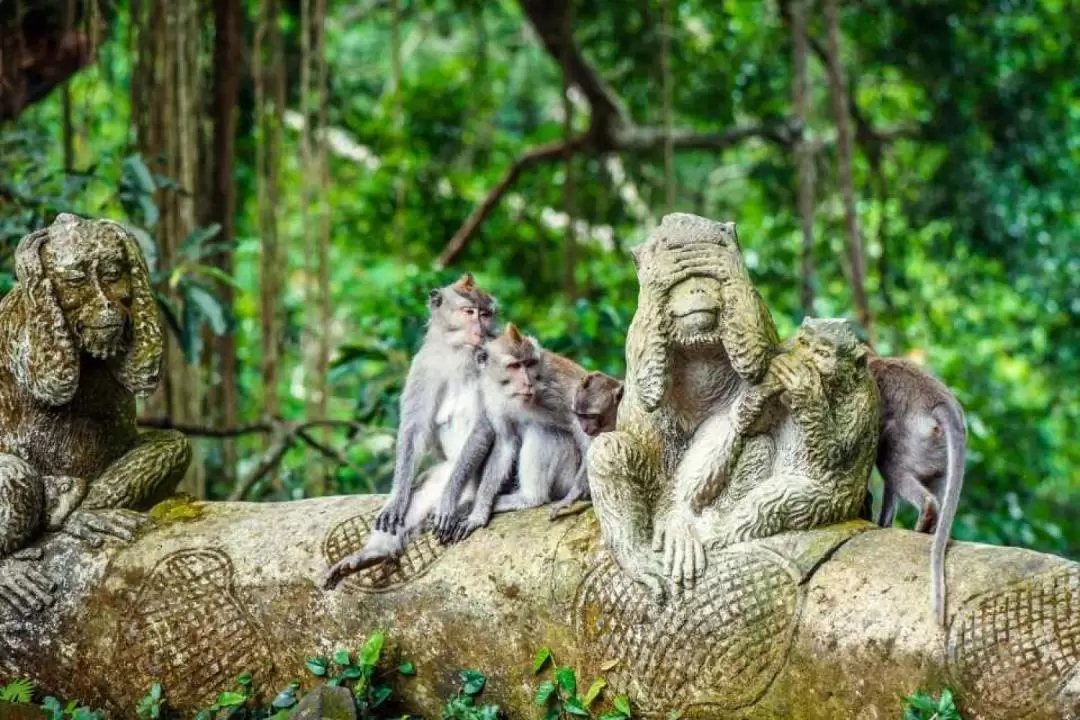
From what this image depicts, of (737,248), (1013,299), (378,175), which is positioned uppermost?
(737,248)

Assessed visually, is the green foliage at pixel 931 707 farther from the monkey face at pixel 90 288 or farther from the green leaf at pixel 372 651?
the monkey face at pixel 90 288

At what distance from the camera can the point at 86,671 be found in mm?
5602

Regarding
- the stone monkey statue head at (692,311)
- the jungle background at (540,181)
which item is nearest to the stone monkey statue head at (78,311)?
the jungle background at (540,181)

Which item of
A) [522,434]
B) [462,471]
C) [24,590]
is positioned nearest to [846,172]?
[522,434]

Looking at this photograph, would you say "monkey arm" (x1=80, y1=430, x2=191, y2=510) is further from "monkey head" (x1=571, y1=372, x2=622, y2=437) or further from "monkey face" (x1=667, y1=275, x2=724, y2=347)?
"monkey face" (x1=667, y1=275, x2=724, y2=347)

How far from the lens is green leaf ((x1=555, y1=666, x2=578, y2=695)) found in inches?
200

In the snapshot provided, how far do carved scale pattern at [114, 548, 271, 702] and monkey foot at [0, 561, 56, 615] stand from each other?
11.8 inches

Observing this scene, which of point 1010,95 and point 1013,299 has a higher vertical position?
point 1010,95

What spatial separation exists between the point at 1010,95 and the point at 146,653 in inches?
344

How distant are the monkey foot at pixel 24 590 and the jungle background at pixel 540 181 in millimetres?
2093

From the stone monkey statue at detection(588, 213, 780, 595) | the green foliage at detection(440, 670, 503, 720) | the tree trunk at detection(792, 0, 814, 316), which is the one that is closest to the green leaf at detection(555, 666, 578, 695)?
the green foliage at detection(440, 670, 503, 720)

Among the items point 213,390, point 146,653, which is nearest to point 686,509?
point 146,653

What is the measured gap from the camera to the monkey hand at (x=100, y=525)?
18.8ft

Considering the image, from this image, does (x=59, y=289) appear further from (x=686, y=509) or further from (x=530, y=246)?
(x=530, y=246)
